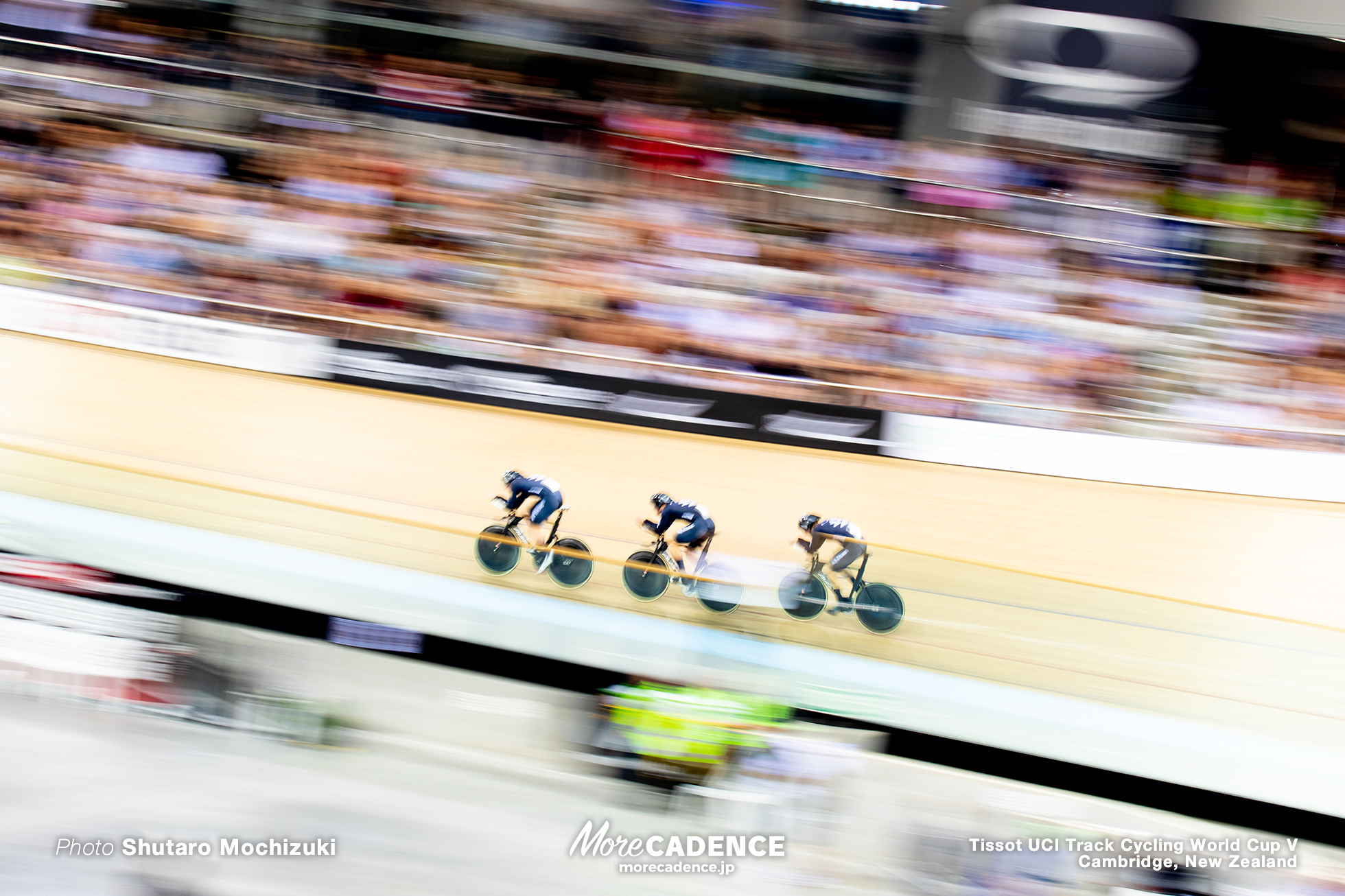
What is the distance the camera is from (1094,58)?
27.3 feet

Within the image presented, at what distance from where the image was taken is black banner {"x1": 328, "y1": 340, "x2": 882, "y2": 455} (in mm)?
6680

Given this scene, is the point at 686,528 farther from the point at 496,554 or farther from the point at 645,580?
the point at 496,554

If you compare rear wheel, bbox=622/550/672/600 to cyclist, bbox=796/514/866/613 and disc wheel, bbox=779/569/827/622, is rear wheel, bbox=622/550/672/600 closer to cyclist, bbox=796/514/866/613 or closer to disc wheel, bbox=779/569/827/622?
disc wheel, bbox=779/569/827/622

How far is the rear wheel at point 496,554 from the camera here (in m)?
4.14

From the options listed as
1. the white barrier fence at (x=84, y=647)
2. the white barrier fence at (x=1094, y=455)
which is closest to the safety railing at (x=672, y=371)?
the white barrier fence at (x=1094, y=455)

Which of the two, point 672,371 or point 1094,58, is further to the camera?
point 1094,58

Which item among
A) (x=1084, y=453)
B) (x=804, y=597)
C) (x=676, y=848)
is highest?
(x=1084, y=453)

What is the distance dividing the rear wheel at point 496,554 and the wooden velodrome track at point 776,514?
0.17ft

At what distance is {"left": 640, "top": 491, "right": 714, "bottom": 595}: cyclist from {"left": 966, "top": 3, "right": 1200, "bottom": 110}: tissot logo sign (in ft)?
18.6

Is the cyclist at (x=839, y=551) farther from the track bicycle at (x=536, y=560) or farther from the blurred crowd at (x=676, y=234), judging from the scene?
the blurred crowd at (x=676, y=234)

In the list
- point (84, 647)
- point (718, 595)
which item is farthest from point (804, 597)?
point (84, 647)

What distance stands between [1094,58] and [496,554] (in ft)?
22.0

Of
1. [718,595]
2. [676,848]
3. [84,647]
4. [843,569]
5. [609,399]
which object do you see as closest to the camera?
[676,848]

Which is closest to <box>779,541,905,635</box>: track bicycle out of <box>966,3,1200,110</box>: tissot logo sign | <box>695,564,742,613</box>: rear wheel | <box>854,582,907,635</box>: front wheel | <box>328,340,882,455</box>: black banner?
<box>854,582,907,635</box>: front wheel
